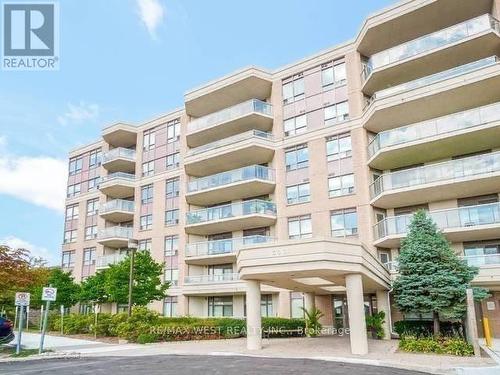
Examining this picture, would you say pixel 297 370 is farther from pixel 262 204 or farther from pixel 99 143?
pixel 99 143

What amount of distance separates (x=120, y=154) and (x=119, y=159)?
55 centimetres

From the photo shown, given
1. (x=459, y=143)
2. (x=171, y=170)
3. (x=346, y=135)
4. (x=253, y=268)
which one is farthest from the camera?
(x=171, y=170)

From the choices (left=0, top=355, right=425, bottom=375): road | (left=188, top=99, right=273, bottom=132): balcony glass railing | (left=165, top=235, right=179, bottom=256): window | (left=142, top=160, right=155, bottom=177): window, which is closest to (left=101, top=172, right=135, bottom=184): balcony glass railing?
(left=142, top=160, right=155, bottom=177): window

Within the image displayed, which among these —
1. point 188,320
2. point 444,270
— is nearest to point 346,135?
point 444,270

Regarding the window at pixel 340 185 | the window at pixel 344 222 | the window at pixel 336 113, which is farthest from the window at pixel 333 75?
the window at pixel 344 222

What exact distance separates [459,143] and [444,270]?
30.9 ft

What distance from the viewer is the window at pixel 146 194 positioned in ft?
137

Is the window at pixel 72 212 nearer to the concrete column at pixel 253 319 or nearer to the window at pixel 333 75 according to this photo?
the window at pixel 333 75

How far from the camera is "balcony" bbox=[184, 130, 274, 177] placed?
110 feet

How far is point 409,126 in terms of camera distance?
2636 centimetres

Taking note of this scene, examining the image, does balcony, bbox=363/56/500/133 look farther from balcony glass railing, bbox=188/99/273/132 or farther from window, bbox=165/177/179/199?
window, bbox=165/177/179/199

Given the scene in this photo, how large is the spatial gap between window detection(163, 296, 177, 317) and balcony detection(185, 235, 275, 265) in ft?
12.5

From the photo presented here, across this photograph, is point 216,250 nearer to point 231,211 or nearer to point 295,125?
point 231,211

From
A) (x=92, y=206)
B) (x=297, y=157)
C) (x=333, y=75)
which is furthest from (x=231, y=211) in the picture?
(x=92, y=206)
